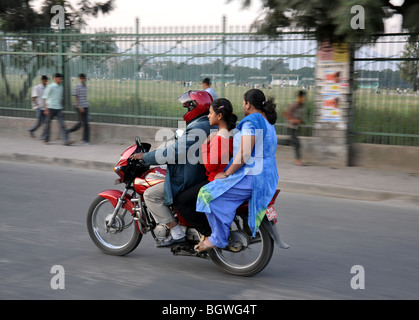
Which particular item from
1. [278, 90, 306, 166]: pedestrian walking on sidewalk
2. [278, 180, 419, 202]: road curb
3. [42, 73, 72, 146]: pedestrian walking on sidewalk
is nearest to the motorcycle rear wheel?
[278, 180, 419, 202]: road curb

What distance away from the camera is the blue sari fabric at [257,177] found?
15.2ft

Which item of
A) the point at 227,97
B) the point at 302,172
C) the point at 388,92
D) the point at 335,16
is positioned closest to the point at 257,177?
the point at 335,16

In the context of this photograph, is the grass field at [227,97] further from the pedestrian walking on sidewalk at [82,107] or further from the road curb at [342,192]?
the road curb at [342,192]

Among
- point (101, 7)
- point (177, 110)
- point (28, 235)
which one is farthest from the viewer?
point (101, 7)

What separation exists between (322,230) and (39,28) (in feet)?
36.3

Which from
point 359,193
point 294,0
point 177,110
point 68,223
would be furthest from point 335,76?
point 68,223

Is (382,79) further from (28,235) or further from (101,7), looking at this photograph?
(101,7)

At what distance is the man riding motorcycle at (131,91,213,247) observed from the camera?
4820mm

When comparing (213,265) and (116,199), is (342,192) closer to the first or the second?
(213,265)

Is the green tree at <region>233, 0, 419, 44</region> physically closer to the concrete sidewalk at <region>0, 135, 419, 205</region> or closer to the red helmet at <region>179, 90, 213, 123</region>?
the concrete sidewalk at <region>0, 135, 419, 205</region>

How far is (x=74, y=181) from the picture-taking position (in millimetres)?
9672

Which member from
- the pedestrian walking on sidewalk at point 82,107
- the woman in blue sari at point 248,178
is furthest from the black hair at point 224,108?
the pedestrian walking on sidewalk at point 82,107

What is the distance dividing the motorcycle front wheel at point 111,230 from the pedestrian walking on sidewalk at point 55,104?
330 inches
